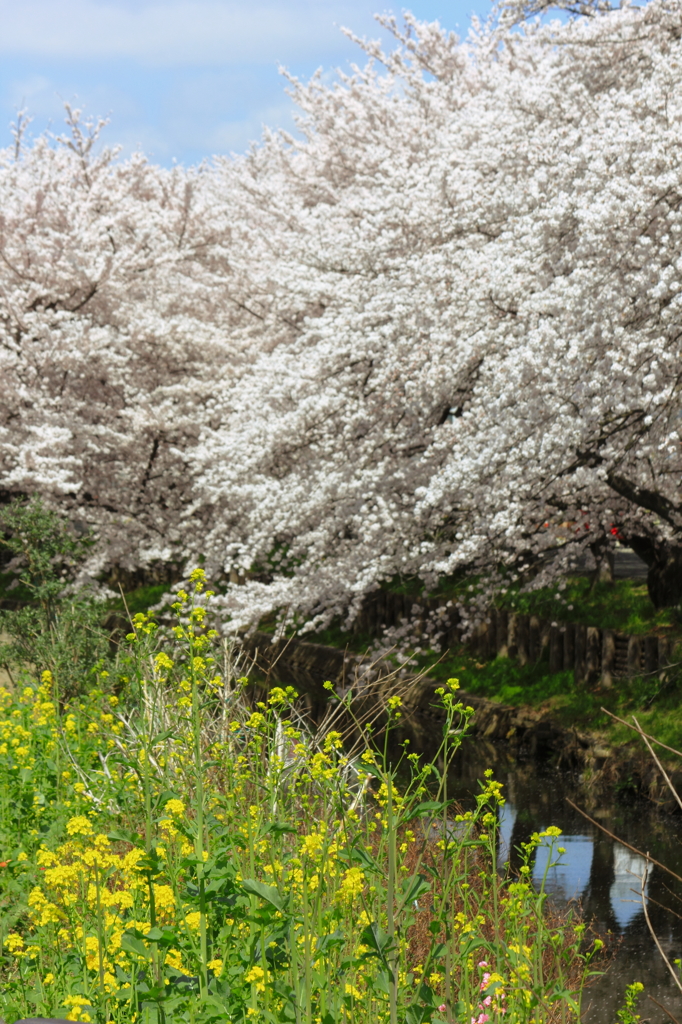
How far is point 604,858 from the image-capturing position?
799 centimetres

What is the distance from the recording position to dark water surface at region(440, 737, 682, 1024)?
231 inches

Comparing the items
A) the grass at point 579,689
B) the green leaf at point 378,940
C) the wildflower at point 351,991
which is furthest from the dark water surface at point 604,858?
the green leaf at point 378,940

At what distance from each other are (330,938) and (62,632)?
7720 millimetres

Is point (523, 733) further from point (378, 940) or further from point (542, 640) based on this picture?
point (378, 940)

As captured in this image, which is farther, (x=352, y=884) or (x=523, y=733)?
(x=523, y=733)

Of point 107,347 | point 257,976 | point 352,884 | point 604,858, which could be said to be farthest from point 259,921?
point 107,347

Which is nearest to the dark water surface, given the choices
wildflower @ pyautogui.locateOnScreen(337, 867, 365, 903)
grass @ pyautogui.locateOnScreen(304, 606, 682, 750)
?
grass @ pyautogui.locateOnScreen(304, 606, 682, 750)

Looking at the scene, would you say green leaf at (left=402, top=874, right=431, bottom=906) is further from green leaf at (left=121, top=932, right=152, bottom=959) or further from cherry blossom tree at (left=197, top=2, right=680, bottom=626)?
cherry blossom tree at (left=197, top=2, right=680, bottom=626)

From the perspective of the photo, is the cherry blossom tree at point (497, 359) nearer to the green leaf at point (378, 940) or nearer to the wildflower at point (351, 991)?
the wildflower at point (351, 991)

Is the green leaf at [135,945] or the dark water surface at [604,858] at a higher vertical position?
the green leaf at [135,945]

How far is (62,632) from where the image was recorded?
9.86 m

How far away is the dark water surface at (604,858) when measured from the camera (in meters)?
5.87

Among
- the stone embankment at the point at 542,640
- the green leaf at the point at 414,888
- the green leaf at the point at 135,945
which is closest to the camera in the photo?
the green leaf at the point at 414,888

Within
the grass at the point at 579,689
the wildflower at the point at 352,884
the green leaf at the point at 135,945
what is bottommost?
the grass at the point at 579,689
